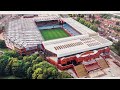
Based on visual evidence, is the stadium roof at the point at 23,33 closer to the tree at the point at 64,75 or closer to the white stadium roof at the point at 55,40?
the white stadium roof at the point at 55,40

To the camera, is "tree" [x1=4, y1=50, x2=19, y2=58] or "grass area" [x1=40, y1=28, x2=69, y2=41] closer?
"tree" [x1=4, y1=50, x2=19, y2=58]

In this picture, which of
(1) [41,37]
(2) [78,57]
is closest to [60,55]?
(2) [78,57]

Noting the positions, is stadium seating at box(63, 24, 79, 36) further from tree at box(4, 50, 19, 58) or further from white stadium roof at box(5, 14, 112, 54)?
tree at box(4, 50, 19, 58)

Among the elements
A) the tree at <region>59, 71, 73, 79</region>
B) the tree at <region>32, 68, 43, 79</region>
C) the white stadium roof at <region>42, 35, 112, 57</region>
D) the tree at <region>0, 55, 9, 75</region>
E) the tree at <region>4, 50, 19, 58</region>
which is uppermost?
the white stadium roof at <region>42, 35, 112, 57</region>

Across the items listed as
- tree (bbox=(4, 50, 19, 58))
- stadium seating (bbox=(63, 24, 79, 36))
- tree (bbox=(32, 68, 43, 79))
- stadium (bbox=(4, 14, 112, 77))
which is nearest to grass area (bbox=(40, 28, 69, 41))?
stadium (bbox=(4, 14, 112, 77))

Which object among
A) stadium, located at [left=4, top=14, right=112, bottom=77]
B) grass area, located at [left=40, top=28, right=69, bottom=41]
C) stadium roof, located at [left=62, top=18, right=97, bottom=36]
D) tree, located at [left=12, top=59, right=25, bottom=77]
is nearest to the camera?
tree, located at [left=12, top=59, right=25, bottom=77]

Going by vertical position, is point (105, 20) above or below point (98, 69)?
above
